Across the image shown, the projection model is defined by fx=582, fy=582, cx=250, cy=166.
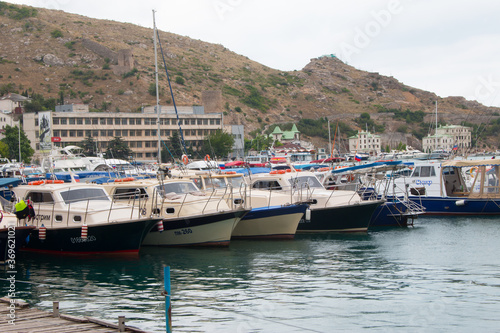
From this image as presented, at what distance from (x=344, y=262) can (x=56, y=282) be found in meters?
9.72

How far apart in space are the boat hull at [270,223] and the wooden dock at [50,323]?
14.1 meters

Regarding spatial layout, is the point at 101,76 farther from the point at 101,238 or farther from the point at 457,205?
the point at 101,238

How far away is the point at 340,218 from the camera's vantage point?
91.6ft

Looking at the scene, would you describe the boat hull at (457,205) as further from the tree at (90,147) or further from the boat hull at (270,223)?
the tree at (90,147)

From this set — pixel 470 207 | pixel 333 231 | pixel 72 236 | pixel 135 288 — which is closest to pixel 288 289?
pixel 135 288

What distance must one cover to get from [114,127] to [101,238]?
84.2m

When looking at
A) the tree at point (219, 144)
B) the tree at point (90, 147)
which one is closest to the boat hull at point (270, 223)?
the tree at point (90, 147)

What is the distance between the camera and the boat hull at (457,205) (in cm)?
3469

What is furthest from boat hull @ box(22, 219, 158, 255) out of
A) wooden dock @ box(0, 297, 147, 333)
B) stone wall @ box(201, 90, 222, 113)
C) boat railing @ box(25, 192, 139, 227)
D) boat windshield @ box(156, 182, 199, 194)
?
stone wall @ box(201, 90, 222, 113)

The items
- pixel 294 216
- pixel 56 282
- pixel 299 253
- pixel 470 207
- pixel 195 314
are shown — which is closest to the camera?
pixel 195 314

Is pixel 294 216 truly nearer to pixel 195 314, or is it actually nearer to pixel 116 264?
pixel 116 264

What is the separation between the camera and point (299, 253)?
22.6 metres

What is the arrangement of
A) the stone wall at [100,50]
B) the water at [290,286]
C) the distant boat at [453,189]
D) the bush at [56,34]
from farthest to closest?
the bush at [56,34] → the stone wall at [100,50] → the distant boat at [453,189] → the water at [290,286]

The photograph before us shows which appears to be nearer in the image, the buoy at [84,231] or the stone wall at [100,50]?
the buoy at [84,231]
